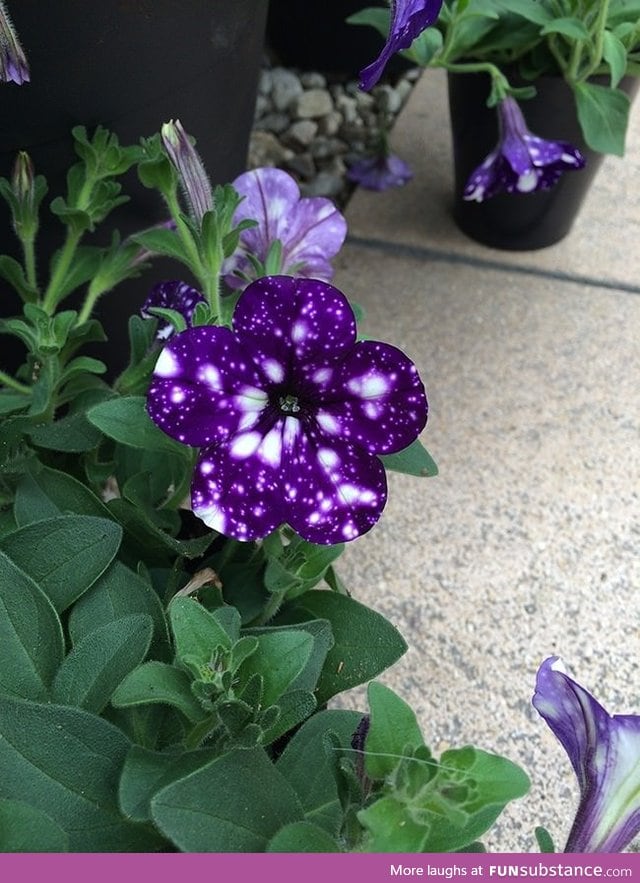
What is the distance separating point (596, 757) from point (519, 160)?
96cm

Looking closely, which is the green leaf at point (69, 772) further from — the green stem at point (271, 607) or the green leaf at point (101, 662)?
the green stem at point (271, 607)

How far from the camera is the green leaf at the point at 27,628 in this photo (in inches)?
28.2

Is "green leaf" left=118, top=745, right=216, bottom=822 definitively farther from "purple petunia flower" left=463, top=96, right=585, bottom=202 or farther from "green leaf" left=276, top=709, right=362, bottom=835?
"purple petunia flower" left=463, top=96, right=585, bottom=202

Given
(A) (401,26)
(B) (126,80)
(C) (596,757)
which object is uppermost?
(A) (401,26)

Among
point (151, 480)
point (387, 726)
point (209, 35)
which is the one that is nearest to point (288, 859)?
point (387, 726)

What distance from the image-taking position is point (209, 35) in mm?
1051

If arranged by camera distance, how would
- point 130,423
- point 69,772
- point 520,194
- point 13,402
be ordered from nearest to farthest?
point 69,772 → point 130,423 → point 13,402 → point 520,194

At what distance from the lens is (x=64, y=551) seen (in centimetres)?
77

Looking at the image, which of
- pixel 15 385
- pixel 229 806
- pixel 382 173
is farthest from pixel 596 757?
pixel 382 173

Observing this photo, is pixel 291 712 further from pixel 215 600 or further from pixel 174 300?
pixel 174 300

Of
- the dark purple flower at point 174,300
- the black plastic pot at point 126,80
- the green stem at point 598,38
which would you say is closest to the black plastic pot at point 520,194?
the green stem at point 598,38

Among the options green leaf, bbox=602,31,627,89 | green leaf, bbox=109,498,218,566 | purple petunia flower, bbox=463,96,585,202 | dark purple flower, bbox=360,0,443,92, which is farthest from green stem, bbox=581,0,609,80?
green leaf, bbox=109,498,218,566

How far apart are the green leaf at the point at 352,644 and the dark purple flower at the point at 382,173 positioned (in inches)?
44.1

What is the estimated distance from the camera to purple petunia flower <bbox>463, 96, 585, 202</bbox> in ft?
4.40
